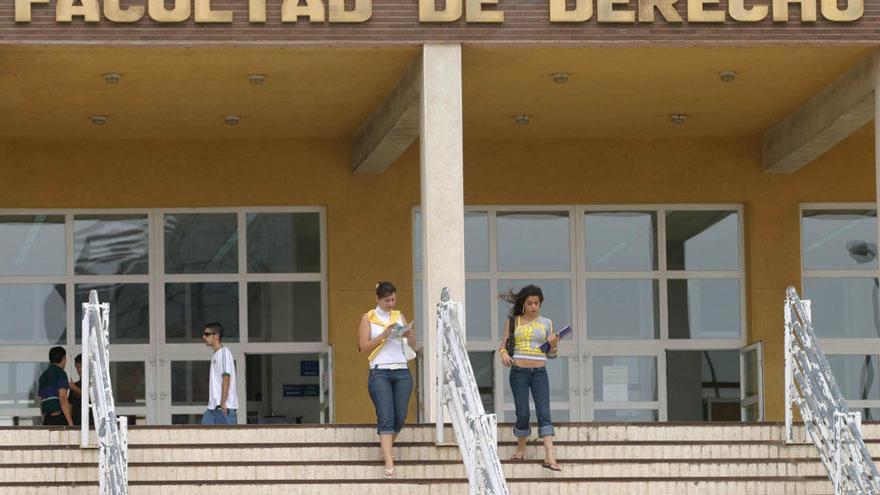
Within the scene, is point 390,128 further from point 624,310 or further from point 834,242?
point 834,242

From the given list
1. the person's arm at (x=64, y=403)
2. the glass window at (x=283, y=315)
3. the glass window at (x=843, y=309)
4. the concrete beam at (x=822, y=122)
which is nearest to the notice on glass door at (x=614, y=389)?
the glass window at (x=843, y=309)

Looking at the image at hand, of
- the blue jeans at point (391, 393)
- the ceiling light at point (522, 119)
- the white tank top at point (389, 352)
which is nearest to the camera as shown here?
the blue jeans at point (391, 393)

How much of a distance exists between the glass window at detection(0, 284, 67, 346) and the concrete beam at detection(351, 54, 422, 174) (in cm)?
384

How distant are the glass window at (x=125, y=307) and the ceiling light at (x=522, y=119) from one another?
15.8 ft

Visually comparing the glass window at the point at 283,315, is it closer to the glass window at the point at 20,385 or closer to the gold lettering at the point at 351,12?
the glass window at the point at 20,385

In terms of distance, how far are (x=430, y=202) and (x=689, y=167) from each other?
6171 mm

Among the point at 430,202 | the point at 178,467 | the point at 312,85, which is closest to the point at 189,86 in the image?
the point at 312,85

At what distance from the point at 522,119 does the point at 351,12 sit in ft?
14.3

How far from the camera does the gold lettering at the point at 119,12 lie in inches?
714

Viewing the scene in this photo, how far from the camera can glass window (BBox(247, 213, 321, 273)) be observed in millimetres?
23375

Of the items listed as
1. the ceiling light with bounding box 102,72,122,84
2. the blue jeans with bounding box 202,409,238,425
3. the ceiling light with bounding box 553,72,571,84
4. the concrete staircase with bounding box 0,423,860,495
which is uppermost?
the ceiling light with bounding box 102,72,122,84

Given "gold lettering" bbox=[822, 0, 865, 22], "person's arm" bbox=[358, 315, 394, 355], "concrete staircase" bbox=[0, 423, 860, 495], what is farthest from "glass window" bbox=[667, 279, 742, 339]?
"person's arm" bbox=[358, 315, 394, 355]

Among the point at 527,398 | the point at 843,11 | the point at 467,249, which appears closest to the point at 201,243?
the point at 467,249

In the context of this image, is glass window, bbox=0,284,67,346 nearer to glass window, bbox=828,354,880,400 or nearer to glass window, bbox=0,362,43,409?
glass window, bbox=0,362,43,409
